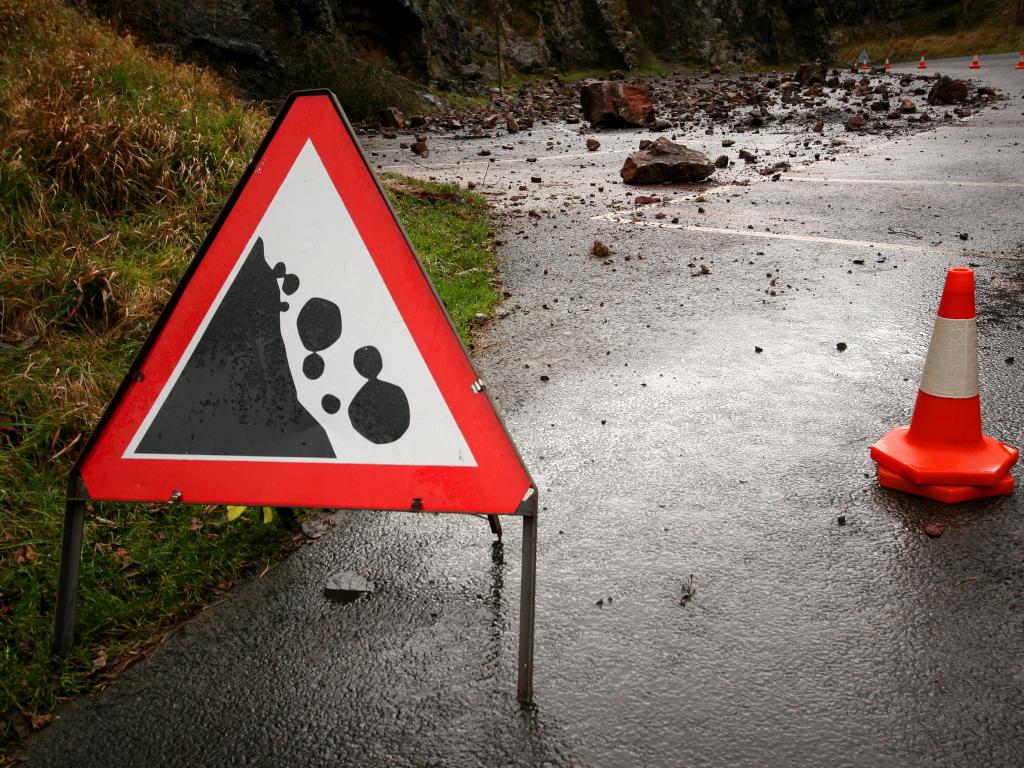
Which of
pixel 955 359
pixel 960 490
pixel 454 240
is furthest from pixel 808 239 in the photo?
pixel 960 490

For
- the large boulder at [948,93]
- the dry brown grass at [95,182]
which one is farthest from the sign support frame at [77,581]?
the large boulder at [948,93]

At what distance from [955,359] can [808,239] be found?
4392 millimetres

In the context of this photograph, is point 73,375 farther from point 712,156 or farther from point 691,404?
point 712,156

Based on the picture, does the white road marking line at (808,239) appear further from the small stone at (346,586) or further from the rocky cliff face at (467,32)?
the rocky cliff face at (467,32)

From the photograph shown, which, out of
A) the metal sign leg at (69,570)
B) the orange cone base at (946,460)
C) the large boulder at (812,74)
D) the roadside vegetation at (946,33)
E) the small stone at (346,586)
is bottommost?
the roadside vegetation at (946,33)

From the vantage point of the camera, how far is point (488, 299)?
623 cm

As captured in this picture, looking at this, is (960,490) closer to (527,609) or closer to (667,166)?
(527,609)

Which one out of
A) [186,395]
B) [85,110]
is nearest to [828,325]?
[186,395]

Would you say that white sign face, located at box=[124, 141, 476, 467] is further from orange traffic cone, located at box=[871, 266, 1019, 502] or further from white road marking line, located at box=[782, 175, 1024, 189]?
white road marking line, located at box=[782, 175, 1024, 189]

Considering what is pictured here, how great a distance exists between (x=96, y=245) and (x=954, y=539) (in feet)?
15.8

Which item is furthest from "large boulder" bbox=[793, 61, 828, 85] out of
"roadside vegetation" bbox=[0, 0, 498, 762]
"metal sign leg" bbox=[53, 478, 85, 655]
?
"metal sign leg" bbox=[53, 478, 85, 655]

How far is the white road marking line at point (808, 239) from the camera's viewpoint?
699 centimetres

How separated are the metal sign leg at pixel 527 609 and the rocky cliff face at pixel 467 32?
44.9 ft

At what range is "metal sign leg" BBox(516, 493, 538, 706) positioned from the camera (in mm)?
2314
